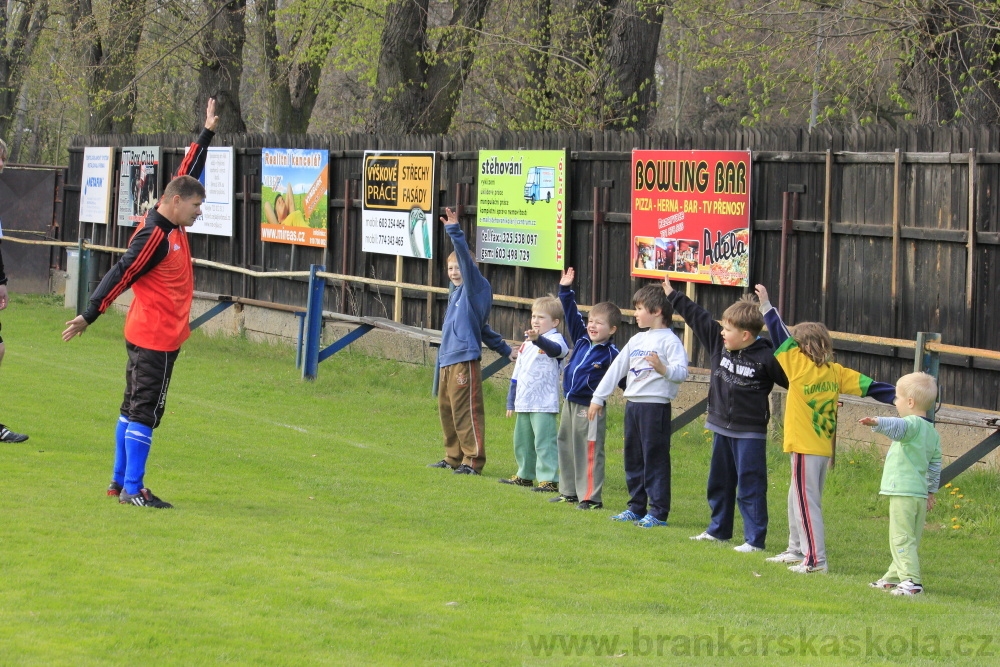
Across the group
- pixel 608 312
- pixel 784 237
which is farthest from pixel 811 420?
pixel 784 237

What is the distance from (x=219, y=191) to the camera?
21969 millimetres

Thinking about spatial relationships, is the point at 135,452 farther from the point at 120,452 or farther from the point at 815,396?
the point at 815,396

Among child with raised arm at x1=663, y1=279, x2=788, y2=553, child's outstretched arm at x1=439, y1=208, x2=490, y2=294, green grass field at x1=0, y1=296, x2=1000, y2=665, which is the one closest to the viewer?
green grass field at x1=0, y1=296, x2=1000, y2=665

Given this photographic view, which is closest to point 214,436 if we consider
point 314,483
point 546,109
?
point 314,483

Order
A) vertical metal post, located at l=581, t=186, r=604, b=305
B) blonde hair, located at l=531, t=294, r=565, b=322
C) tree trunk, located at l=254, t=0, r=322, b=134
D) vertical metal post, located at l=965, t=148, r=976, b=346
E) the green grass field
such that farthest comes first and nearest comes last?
tree trunk, located at l=254, t=0, r=322, b=134 < vertical metal post, located at l=581, t=186, r=604, b=305 < vertical metal post, located at l=965, t=148, r=976, b=346 < blonde hair, located at l=531, t=294, r=565, b=322 < the green grass field

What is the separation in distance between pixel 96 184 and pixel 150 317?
18542mm

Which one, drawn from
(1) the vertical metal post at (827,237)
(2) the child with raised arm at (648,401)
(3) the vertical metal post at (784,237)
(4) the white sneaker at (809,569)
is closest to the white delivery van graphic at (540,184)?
(3) the vertical metal post at (784,237)

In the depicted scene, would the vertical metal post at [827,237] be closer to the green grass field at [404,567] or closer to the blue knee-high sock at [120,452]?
the green grass field at [404,567]

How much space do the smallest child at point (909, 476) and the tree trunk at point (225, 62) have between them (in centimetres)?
2028

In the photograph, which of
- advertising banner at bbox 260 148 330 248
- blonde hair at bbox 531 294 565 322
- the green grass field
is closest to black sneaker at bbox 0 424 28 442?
the green grass field

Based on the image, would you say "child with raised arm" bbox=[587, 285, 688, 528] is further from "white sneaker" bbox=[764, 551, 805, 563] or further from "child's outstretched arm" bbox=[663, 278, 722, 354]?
"white sneaker" bbox=[764, 551, 805, 563]

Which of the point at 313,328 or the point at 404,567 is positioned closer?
the point at 404,567

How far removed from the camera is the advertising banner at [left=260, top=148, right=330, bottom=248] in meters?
19.4

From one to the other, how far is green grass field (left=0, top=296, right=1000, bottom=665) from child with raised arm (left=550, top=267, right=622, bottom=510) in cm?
35
